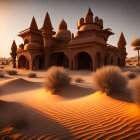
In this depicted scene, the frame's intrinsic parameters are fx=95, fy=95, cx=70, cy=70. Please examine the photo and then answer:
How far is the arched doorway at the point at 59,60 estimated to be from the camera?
21873 mm

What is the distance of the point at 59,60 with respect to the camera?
23.4 metres

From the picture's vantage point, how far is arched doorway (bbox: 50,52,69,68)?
861 inches

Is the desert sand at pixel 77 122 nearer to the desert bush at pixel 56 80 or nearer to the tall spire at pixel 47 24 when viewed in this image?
the desert bush at pixel 56 80

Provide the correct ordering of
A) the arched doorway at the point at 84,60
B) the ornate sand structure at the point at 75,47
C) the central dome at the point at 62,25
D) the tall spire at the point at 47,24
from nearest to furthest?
the ornate sand structure at the point at 75,47 → the tall spire at the point at 47,24 → the arched doorway at the point at 84,60 → the central dome at the point at 62,25

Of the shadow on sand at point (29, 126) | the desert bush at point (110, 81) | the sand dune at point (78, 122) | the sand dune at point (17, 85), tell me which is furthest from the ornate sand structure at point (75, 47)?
the shadow on sand at point (29, 126)

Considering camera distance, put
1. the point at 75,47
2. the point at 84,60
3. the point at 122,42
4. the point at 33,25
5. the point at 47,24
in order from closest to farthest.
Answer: the point at 75,47 < the point at 47,24 < the point at 84,60 < the point at 122,42 < the point at 33,25

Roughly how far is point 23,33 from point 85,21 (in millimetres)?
16402

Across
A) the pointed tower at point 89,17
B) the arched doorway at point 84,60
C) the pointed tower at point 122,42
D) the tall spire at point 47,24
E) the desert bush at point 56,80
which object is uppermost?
the pointed tower at point 89,17

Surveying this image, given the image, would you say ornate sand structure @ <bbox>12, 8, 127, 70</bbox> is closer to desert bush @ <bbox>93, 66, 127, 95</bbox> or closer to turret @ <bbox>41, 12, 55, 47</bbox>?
turret @ <bbox>41, 12, 55, 47</bbox>

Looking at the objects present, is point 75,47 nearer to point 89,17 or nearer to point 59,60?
point 59,60

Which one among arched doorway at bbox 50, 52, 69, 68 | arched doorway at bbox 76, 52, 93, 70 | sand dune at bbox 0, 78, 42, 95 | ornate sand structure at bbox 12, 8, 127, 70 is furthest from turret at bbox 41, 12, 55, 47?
sand dune at bbox 0, 78, 42, 95

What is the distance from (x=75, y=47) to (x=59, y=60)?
7.87m

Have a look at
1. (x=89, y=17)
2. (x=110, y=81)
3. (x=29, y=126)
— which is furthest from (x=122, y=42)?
(x=29, y=126)

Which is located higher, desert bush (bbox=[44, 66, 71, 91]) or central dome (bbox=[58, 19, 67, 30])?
central dome (bbox=[58, 19, 67, 30])
